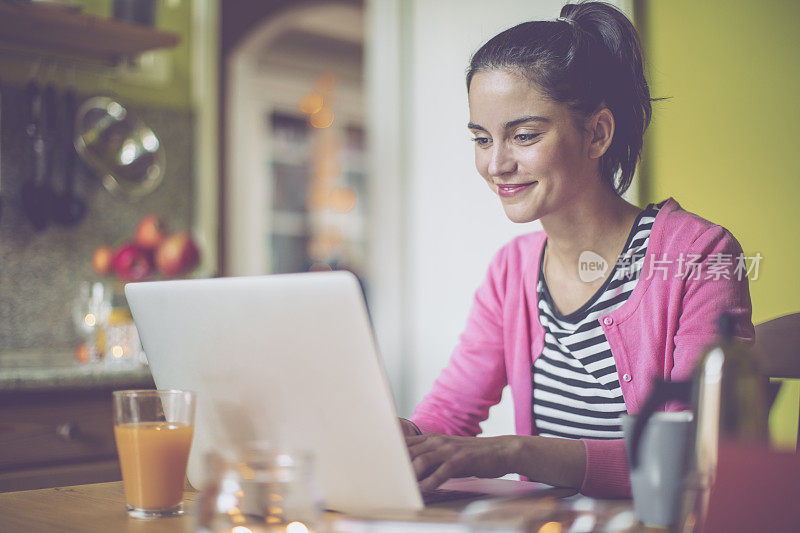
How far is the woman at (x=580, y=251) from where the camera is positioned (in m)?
1.14

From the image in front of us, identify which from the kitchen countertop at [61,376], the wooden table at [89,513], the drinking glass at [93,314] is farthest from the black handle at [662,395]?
the drinking glass at [93,314]

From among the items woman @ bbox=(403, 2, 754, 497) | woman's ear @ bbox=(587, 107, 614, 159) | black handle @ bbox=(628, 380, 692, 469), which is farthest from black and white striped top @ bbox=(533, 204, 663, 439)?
black handle @ bbox=(628, 380, 692, 469)

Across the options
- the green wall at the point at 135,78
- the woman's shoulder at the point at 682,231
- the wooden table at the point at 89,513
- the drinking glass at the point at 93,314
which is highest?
the green wall at the point at 135,78

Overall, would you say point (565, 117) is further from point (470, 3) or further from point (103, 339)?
point (103, 339)

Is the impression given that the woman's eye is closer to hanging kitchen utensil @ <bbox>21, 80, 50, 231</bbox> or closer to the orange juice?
the orange juice

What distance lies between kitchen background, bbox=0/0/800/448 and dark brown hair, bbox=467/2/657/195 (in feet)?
0.10

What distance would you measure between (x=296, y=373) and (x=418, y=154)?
140 centimetres

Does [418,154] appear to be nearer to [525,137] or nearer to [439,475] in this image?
[525,137]

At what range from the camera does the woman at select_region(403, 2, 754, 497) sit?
114 centimetres

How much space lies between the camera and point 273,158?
4578 millimetres

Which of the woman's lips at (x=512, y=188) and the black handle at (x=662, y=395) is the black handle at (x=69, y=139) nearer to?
the woman's lips at (x=512, y=188)

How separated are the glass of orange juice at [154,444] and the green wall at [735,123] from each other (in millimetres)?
766

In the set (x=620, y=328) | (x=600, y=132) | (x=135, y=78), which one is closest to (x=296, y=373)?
(x=620, y=328)

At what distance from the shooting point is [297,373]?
770mm
